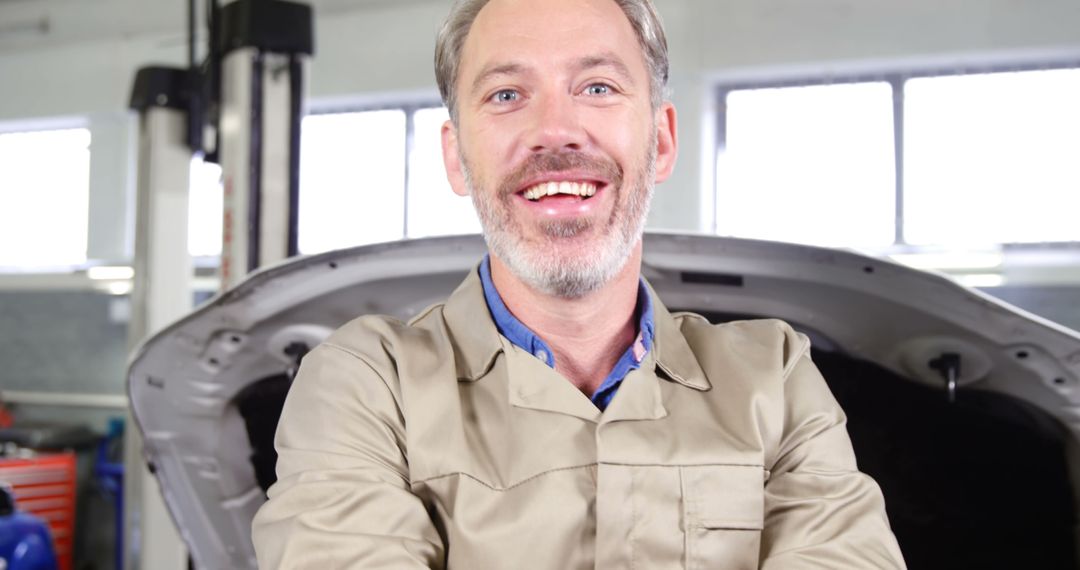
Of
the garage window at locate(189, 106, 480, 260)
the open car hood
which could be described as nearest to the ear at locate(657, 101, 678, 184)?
the open car hood

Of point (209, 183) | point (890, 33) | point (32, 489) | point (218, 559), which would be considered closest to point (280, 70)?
point (218, 559)

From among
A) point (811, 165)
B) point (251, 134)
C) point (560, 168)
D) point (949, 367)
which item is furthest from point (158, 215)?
point (811, 165)

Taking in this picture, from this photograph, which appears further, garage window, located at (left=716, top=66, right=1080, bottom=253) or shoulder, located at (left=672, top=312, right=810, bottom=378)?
garage window, located at (left=716, top=66, right=1080, bottom=253)

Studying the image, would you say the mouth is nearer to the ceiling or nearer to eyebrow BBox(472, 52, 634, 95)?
eyebrow BBox(472, 52, 634, 95)

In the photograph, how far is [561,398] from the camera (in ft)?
3.54

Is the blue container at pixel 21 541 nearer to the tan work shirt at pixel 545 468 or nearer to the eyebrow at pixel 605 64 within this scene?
the tan work shirt at pixel 545 468

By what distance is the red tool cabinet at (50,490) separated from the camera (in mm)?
4195

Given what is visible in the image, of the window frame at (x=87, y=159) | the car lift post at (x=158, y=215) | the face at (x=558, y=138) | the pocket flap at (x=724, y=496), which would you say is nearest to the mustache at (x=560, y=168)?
the face at (x=558, y=138)

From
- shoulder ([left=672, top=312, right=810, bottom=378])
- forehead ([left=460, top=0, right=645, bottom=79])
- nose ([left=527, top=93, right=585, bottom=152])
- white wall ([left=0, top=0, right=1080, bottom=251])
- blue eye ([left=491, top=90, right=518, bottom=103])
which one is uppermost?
white wall ([left=0, top=0, right=1080, bottom=251])

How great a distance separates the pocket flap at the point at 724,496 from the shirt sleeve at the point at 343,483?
28 cm

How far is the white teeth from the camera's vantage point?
112 centimetres

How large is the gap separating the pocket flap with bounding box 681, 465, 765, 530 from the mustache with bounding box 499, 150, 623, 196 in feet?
1.16

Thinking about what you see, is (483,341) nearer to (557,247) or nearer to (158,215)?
(557,247)

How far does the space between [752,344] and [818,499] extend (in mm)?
205
